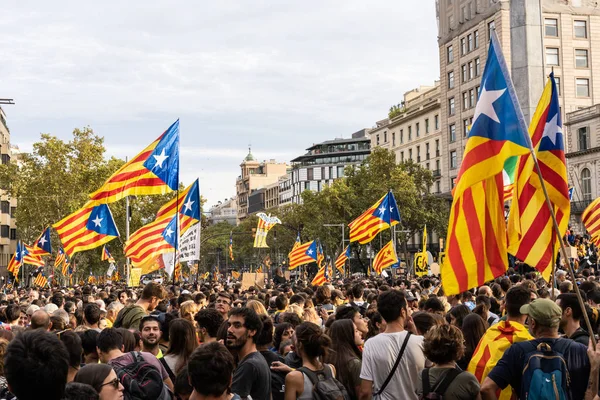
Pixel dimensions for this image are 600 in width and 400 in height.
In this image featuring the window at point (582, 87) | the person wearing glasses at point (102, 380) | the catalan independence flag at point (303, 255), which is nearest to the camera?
the person wearing glasses at point (102, 380)

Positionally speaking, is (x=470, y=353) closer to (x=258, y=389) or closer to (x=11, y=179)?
(x=258, y=389)

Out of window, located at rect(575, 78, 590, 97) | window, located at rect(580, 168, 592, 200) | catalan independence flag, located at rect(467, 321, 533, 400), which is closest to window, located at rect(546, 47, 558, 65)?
window, located at rect(575, 78, 590, 97)

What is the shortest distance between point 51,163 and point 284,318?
58.1 m

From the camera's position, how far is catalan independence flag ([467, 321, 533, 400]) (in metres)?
6.31

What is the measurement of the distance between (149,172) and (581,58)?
55.5 meters

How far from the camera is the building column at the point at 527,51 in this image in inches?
2347

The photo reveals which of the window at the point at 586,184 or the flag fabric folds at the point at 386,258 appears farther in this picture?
the window at the point at 586,184

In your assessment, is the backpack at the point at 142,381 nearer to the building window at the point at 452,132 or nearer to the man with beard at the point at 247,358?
the man with beard at the point at 247,358

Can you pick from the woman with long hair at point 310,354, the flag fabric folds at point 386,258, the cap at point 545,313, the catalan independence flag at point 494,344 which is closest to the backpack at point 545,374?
the cap at point 545,313

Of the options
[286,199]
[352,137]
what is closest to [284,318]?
[352,137]

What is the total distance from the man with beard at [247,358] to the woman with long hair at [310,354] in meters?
0.19

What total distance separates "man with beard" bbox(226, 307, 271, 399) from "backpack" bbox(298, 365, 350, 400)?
11.3 inches

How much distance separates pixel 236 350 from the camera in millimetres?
6395

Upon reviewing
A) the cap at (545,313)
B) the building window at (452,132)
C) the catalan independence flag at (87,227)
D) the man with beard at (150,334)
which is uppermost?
the building window at (452,132)
